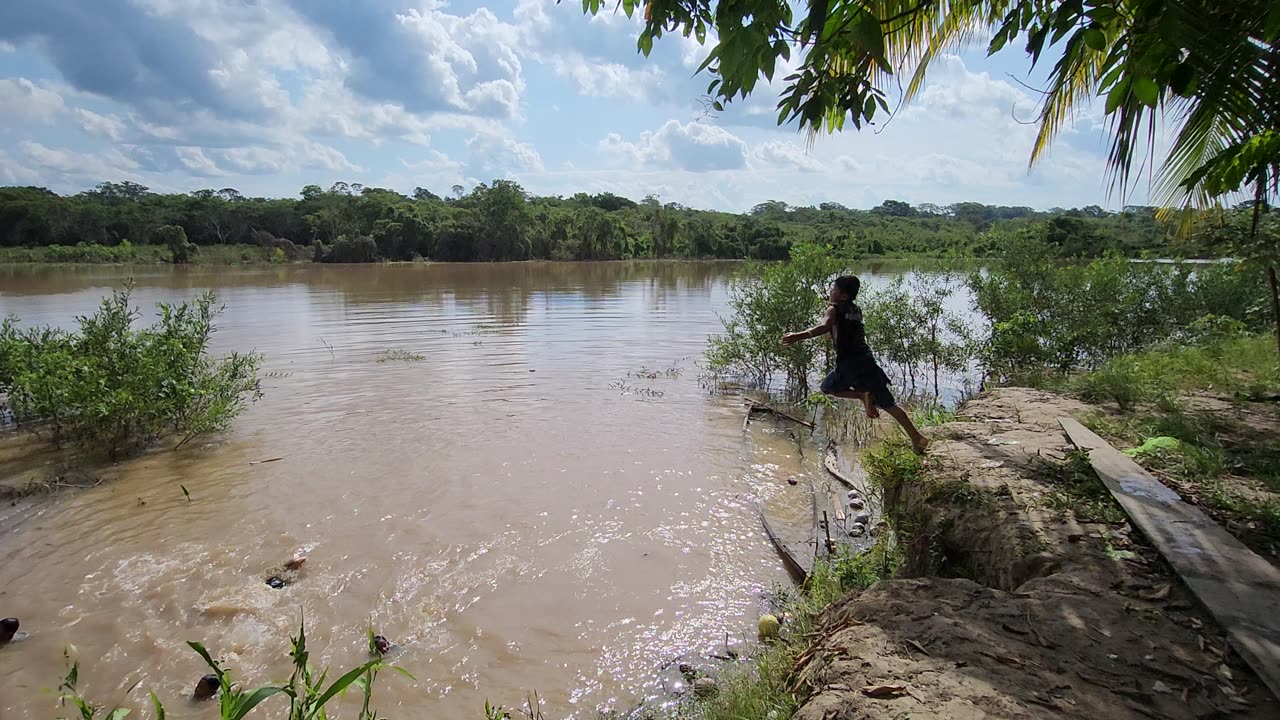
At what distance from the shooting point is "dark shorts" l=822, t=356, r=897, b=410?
20.3 ft

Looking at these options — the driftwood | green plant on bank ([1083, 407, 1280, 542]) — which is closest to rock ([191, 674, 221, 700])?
green plant on bank ([1083, 407, 1280, 542])

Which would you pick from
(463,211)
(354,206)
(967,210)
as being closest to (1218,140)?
(463,211)

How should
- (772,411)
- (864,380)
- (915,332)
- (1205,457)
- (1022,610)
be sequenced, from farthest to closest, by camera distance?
(915,332) < (772,411) < (864,380) < (1205,457) < (1022,610)

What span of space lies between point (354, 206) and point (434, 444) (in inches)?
2958

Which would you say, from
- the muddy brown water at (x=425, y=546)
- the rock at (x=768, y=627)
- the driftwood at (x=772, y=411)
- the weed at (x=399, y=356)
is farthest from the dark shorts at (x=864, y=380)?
the weed at (x=399, y=356)

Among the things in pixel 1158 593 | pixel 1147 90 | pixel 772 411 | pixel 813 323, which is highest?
pixel 1147 90

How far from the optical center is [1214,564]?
3.14m

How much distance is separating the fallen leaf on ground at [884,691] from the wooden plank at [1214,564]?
4.09ft

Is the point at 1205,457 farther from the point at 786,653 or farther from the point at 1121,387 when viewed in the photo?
the point at 786,653

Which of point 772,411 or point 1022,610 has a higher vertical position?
point 1022,610

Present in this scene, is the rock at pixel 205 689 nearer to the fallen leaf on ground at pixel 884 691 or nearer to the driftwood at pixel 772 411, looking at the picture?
the fallen leaf on ground at pixel 884 691

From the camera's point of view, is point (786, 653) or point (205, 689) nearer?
point (786, 653)

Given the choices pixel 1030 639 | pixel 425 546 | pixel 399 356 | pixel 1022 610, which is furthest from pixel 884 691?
pixel 399 356

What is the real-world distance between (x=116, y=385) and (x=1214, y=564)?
1051 cm
